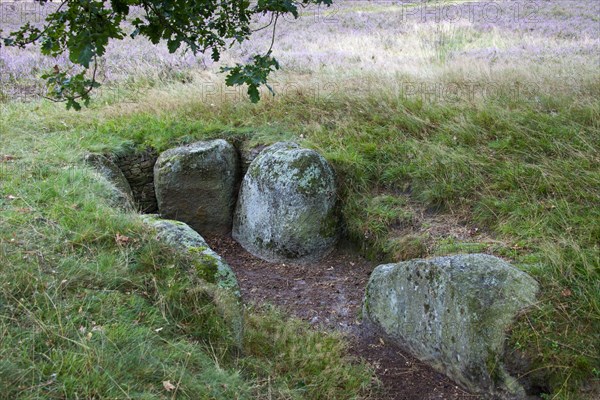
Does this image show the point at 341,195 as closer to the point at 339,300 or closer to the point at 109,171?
the point at 339,300

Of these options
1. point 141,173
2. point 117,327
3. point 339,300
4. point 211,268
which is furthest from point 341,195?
point 117,327

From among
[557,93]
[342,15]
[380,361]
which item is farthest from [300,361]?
[342,15]

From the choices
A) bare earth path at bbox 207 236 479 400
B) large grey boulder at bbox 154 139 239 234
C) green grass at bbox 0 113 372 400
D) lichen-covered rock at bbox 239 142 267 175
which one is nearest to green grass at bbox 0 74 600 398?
green grass at bbox 0 113 372 400

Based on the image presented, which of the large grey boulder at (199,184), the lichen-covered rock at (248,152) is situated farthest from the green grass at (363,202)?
the large grey boulder at (199,184)

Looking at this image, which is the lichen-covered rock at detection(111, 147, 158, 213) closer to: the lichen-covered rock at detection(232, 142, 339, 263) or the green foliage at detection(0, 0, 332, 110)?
the lichen-covered rock at detection(232, 142, 339, 263)

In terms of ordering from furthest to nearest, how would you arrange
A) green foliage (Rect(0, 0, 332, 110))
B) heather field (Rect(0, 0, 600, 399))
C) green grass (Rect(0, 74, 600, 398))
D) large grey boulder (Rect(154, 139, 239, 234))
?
large grey boulder (Rect(154, 139, 239, 234))
green grass (Rect(0, 74, 600, 398))
heather field (Rect(0, 0, 600, 399))
green foliage (Rect(0, 0, 332, 110))

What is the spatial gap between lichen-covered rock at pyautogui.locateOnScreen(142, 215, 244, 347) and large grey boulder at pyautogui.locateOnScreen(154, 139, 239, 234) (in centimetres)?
221

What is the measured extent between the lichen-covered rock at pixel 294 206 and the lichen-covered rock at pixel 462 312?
185cm

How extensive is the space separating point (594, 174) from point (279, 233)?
11.8ft

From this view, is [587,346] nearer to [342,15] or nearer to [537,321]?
[537,321]

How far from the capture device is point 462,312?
14.4 feet

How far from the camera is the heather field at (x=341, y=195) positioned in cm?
337

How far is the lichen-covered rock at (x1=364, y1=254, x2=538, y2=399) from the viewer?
4219 mm

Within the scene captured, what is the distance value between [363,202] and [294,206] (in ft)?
2.81
